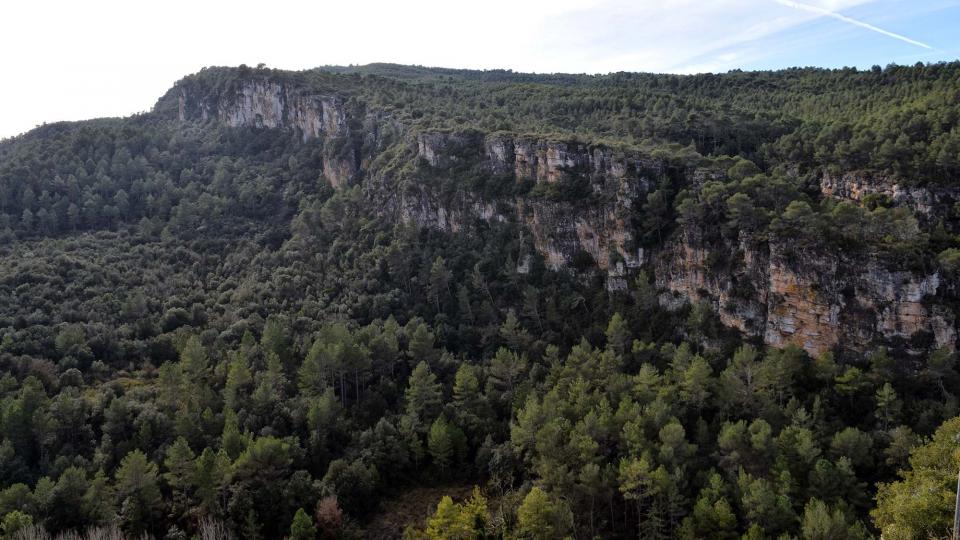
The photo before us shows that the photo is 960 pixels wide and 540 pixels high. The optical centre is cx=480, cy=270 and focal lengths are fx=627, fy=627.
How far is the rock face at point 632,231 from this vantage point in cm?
4997

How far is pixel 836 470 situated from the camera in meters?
39.3

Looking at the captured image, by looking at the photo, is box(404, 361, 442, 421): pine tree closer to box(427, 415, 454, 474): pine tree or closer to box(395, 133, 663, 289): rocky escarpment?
box(427, 415, 454, 474): pine tree

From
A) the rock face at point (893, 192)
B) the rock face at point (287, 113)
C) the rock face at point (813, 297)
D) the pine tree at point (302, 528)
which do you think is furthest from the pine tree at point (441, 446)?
the rock face at point (287, 113)

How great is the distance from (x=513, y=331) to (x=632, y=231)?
16364 mm

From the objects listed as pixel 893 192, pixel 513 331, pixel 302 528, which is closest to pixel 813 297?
pixel 893 192

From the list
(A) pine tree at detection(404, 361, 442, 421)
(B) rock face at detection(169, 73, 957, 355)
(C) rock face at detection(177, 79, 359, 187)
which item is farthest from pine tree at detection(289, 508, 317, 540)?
(C) rock face at detection(177, 79, 359, 187)

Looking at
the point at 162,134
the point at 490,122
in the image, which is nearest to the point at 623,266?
the point at 490,122

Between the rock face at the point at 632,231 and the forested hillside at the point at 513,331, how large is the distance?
0.86 feet

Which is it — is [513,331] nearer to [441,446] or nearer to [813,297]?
[441,446]

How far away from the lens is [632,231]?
65.8 m

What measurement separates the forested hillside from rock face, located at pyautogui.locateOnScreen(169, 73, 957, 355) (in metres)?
0.26

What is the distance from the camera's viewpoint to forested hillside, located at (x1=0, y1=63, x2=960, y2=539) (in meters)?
41.9

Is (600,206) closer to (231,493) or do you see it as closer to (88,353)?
(231,493)

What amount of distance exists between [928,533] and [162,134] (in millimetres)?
127254
